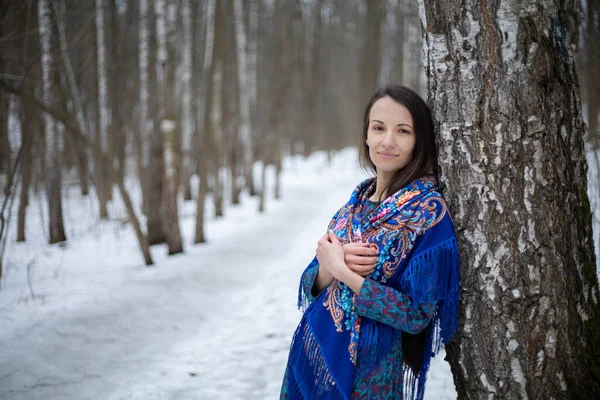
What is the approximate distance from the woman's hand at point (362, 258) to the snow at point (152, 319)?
56.2 inches

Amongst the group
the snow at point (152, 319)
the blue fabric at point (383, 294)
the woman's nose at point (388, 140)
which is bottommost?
the snow at point (152, 319)

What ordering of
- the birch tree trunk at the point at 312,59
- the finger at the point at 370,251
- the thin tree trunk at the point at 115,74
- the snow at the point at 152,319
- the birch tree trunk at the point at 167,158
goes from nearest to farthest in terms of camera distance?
1. the finger at the point at 370,251
2. the snow at the point at 152,319
3. the birch tree trunk at the point at 167,158
4. the thin tree trunk at the point at 115,74
5. the birch tree trunk at the point at 312,59

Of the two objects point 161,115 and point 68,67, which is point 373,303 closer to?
point 161,115

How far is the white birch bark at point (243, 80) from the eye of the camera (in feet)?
34.1

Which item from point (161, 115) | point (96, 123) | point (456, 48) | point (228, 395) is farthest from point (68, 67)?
point (456, 48)

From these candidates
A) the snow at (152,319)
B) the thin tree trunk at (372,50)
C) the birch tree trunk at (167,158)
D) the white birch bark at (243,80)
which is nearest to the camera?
the snow at (152,319)

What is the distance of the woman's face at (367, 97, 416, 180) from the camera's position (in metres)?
1.61

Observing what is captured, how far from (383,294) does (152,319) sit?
3.40 metres

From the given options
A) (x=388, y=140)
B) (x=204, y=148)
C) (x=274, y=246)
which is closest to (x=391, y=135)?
(x=388, y=140)

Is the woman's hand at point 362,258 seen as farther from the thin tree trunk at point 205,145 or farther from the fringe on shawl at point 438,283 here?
the thin tree trunk at point 205,145

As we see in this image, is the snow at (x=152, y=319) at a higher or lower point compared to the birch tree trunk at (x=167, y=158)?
lower

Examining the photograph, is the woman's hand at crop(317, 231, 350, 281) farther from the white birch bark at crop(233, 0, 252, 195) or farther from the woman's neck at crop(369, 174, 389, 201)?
the white birch bark at crop(233, 0, 252, 195)

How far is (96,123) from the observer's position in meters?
9.90

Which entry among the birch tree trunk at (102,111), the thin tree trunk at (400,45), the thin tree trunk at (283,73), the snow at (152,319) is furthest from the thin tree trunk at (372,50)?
the birch tree trunk at (102,111)
